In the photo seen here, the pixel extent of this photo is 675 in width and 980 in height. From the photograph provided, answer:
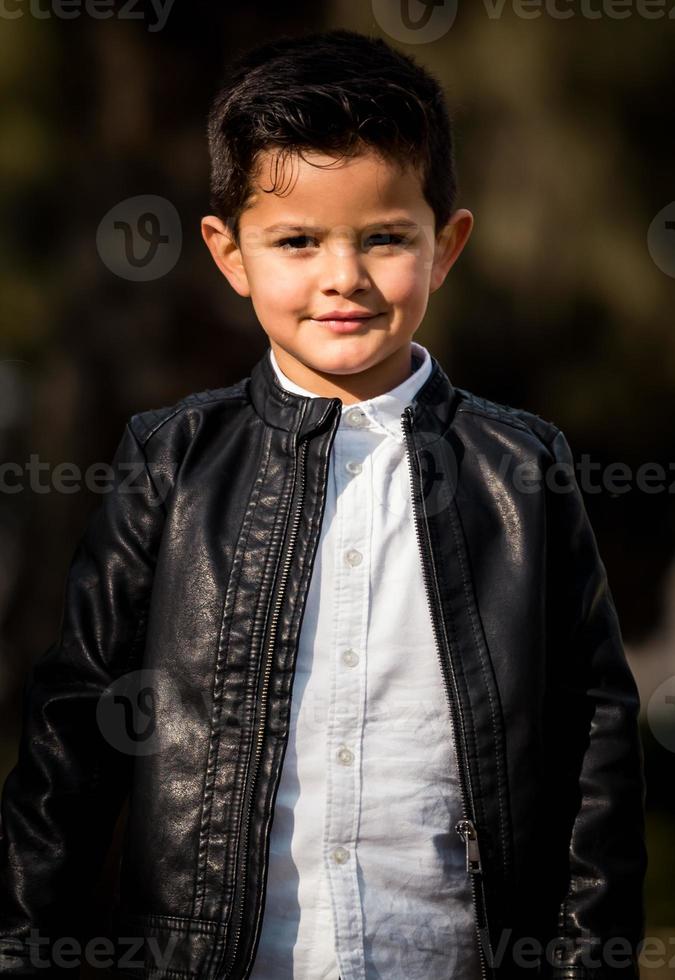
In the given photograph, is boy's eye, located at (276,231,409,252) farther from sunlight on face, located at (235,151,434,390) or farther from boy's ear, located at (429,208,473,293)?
boy's ear, located at (429,208,473,293)

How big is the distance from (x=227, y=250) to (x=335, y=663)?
0.66 m

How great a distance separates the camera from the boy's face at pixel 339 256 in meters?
1.80

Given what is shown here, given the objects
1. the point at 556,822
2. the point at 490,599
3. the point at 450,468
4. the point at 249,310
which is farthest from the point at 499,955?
the point at 249,310

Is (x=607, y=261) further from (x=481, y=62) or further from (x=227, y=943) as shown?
(x=227, y=943)

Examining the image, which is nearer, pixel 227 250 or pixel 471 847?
pixel 471 847

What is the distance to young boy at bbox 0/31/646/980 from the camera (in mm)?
1780

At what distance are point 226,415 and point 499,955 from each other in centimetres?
88

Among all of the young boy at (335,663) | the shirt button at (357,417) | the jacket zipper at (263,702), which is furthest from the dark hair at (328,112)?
the jacket zipper at (263,702)

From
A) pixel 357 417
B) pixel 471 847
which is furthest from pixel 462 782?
pixel 357 417

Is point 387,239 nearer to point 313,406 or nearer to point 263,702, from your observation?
point 313,406

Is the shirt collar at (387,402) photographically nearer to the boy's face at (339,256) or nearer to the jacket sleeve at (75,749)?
the boy's face at (339,256)

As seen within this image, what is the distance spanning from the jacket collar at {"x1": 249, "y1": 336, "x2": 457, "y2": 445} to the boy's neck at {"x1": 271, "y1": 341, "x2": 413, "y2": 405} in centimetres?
3

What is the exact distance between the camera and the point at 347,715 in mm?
1792

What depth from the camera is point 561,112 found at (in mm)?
3611
